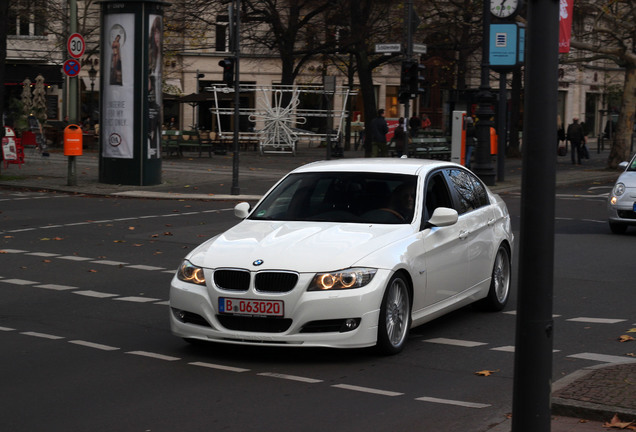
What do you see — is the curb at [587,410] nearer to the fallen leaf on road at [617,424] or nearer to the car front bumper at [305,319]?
the fallen leaf on road at [617,424]

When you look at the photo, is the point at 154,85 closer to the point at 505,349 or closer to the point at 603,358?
the point at 505,349

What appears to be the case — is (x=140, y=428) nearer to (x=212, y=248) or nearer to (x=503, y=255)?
(x=212, y=248)

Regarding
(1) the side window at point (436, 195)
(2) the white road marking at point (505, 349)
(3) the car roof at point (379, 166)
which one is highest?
(3) the car roof at point (379, 166)

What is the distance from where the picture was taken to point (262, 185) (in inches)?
1120

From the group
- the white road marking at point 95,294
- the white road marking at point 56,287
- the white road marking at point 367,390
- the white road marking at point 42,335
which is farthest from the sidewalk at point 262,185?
the white road marking at point 56,287

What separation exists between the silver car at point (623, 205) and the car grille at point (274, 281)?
35.4 ft

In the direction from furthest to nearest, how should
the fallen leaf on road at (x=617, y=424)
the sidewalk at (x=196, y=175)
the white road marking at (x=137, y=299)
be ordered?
the sidewalk at (x=196, y=175)
the white road marking at (x=137, y=299)
the fallen leaf on road at (x=617, y=424)

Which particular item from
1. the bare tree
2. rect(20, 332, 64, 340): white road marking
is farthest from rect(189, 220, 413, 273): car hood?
the bare tree

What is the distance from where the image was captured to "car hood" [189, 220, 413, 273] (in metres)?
8.05

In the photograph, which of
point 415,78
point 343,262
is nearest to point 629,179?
point 415,78

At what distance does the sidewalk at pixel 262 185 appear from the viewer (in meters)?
6.28

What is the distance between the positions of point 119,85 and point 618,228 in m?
14.0

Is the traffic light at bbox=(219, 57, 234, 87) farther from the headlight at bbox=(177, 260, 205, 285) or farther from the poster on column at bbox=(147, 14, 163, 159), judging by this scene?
the headlight at bbox=(177, 260, 205, 285)

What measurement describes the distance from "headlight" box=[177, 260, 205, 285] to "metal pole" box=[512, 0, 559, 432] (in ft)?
12.4
